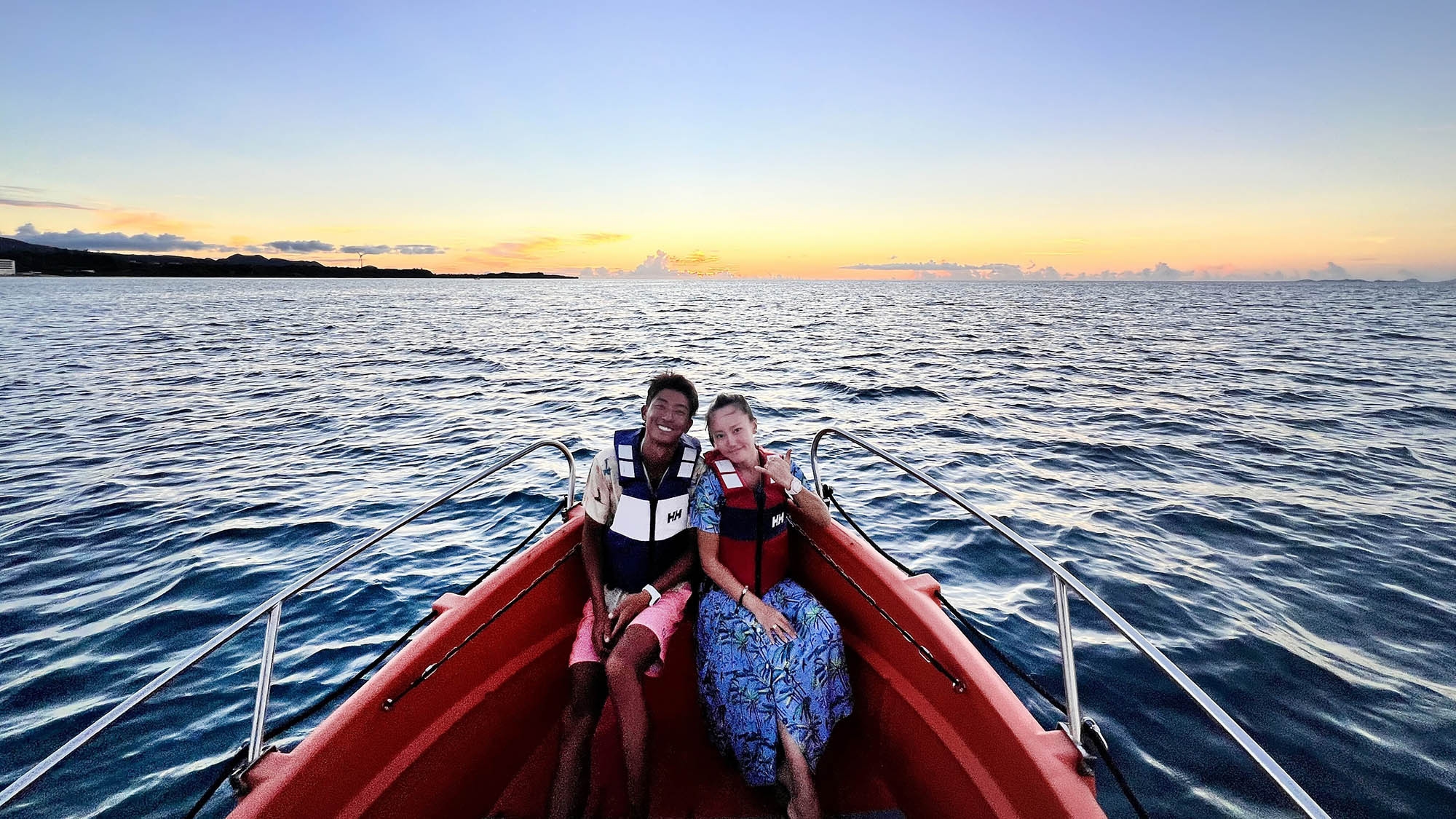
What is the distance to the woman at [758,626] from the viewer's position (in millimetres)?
2533

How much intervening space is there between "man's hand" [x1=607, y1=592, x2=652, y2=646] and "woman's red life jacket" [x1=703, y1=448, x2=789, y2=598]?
40 cm

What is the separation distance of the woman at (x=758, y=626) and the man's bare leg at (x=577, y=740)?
507 mm

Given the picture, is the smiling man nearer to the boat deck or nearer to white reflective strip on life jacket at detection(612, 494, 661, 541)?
white reflective strip on life jacket at detection(612, 494, 661, 541)

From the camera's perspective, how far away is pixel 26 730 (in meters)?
3.73

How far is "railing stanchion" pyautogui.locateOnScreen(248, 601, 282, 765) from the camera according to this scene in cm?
192

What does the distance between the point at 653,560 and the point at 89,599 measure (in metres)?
5.48

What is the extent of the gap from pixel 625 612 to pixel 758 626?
0.60m

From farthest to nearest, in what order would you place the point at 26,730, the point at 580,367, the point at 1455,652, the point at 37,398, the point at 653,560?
the point at 580,367 → the point at 37,398 → the point at 1455,652 → the point at 26,730 → the point at 653,560

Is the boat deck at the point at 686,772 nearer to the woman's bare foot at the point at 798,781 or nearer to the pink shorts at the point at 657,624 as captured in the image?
the pink shorts at the point at 657,624

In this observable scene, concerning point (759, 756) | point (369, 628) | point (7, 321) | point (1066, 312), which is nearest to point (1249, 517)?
point (759, 756)

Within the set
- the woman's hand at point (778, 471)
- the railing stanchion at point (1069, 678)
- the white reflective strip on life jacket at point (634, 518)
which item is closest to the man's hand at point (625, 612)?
the white reflective strip on life jacket at point (634, 518)

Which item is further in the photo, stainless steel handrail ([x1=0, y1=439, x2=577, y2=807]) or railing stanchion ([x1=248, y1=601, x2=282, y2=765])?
railing stanchion ([x1=248, y1=601, x2=282, y2=765])

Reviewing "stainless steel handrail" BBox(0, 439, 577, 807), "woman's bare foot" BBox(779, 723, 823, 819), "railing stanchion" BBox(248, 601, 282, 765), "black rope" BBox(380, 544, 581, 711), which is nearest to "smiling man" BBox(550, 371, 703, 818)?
"black rope" BBox(380, 544, 581, 711)

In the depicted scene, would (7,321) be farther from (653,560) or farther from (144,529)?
(653,560)
